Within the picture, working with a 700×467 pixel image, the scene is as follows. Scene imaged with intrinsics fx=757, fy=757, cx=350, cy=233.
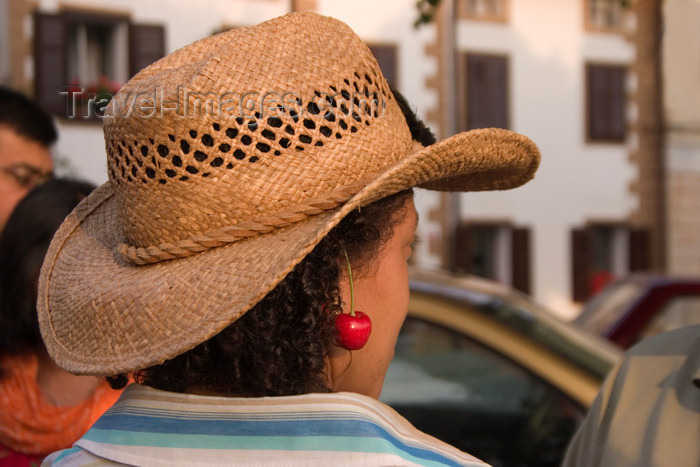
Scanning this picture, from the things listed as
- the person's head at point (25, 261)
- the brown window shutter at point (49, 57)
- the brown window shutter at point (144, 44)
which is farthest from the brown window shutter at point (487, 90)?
the person's head at point (25, 261)

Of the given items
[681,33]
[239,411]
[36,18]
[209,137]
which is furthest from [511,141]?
[681,33]

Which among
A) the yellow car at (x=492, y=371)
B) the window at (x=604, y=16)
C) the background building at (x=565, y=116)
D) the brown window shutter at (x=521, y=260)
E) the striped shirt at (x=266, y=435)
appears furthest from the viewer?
the window at (x=604, y=16)

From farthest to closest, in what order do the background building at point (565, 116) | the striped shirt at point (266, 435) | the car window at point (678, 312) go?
the background building at point (565, 116)
the car window at point (678, 312)
the striped shirt at point (266, 435)

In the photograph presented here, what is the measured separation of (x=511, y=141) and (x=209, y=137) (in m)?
0.56

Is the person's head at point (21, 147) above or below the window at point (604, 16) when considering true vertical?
below

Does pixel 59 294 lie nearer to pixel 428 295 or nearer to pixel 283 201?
pixel 283 201

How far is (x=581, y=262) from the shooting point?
15.6m

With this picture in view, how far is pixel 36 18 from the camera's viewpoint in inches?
472

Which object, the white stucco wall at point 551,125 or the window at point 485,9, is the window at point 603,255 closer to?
the white stucco wall at point 551,125

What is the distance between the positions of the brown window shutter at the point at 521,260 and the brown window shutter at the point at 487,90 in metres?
2.29

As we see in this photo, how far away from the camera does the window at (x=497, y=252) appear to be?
49.5 feet

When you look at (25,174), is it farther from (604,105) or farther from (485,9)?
(604,105)

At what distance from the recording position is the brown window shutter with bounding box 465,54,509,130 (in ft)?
50.1

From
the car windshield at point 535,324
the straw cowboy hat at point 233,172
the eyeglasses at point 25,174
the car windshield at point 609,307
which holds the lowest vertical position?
the car windshield at point 609,307
